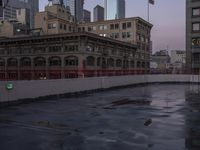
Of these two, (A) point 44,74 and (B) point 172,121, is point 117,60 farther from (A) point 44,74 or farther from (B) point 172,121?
(B) point 172,121

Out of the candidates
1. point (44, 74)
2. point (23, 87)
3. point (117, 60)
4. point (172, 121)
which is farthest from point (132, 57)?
point (172, 121)

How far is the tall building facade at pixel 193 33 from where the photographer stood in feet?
263

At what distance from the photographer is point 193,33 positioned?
80875mm

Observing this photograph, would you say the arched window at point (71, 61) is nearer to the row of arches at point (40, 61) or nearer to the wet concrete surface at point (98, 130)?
the row of arches at point (40, 61)

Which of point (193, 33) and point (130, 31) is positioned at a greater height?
point (130, 31)

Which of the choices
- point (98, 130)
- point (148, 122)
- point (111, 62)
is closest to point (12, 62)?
point (111, 62)

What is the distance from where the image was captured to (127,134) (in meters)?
11.0

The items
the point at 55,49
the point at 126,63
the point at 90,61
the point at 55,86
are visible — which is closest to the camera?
the point at 55,86

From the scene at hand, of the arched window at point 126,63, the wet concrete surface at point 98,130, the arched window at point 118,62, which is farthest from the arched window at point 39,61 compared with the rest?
the wet concrete surface at point 98,130

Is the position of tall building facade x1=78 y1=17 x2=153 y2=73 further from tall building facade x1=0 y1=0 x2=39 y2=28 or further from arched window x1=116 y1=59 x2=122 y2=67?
tall building facade x1=0 y1=0 x2=39 y2=28

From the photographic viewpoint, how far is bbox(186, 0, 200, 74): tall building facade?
80250 mm

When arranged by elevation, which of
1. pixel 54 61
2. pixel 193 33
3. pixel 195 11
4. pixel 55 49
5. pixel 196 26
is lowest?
pixel 54 61

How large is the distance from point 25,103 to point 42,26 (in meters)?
86.8

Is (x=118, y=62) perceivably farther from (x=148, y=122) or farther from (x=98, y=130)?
(x=98, y=130)
